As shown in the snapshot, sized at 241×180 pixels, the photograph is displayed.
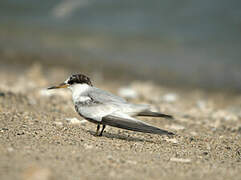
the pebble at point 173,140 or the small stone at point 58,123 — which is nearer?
the pebble at point 173,140

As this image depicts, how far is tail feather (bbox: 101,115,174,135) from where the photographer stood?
12.4 feet

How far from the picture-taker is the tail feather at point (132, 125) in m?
3.79

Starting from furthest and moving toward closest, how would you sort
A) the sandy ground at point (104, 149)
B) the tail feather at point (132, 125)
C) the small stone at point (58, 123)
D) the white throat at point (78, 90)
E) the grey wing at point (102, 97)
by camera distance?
the small stone at point (58, 123) < the white throat at point (78, 90) < the grey wing at point (102, 97) < the tail feather at point (132, 125) < the sandy ground at point (104, 149)

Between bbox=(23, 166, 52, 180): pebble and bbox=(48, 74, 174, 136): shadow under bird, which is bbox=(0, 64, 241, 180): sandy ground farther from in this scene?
bbox=(48, 74, 174, 136): shadow under bird

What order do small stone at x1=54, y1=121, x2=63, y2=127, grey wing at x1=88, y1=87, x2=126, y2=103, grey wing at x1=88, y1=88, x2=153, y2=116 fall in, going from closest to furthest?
1. grey wing at x1=88, y1=88, x2=153, y2=116
2. grey wing at x1=88, y1=87, x2=126, y2=103
3. small stone at x1=54, y1=121, x2=63, y2=127

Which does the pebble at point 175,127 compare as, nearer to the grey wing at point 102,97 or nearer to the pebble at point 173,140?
the pebble at point 173,140

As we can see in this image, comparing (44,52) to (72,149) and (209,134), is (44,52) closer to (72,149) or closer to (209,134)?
(209,134)

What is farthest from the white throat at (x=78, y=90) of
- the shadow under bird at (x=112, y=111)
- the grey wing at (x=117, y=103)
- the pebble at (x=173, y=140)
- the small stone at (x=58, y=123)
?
the pebble at (x=173, y=140)

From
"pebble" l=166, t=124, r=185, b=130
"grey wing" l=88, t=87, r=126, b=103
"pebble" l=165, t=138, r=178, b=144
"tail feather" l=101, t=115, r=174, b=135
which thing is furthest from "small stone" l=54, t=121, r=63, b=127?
"pebble" l=166, t=124, r=185, b=130

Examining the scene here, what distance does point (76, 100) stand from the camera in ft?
13.9

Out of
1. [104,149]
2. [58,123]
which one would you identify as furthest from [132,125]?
[58,123]

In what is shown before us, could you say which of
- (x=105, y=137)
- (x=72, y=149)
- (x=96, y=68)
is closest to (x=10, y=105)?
(x=105, y=137)

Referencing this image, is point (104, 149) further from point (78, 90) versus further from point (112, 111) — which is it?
point (78, 90)

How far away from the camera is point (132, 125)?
12.6 ft
